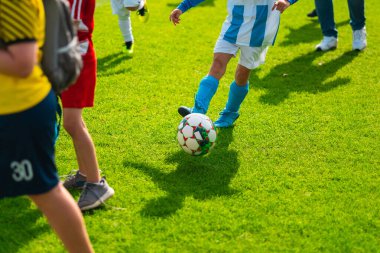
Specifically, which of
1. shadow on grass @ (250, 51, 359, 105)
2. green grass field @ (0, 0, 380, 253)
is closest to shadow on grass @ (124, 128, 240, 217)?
green grass field @ (0, 0, 380, 253)

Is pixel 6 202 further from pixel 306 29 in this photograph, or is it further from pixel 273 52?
pixel 306 29

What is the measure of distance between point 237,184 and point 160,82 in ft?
8.07

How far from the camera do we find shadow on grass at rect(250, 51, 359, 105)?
595 cm

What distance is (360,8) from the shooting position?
715 cm

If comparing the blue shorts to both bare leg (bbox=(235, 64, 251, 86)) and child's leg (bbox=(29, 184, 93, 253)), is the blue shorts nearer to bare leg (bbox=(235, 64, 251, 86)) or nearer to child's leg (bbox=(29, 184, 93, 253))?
child's leg (bbox=(29, 184, 93, 253))

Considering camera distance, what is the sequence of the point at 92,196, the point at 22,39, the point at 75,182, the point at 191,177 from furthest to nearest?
the point at 191,177, the point at 75,182, the point at 92,196, the point at 22,39

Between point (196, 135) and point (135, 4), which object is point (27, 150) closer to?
point (196, 135)

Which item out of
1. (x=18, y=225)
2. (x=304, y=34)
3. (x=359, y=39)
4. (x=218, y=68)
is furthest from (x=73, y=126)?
(x=304, y=34)

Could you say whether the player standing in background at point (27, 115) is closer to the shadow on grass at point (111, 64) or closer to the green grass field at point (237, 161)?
the green grass field at point (237, 161)

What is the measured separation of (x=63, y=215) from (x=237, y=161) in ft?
7.10

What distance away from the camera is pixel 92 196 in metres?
3.50

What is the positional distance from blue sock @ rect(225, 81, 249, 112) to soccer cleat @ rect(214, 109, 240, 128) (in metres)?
0.04

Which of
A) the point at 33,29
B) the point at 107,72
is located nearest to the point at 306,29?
the point at 107,72

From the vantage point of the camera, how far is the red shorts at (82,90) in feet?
10.8
